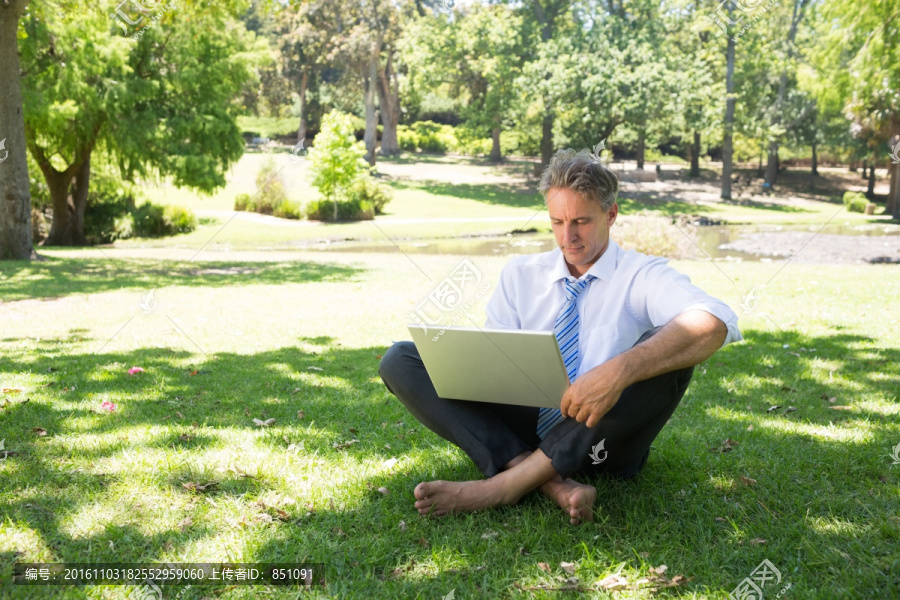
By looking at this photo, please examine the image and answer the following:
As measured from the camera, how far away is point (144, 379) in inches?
191

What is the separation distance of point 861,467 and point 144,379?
4.11 m

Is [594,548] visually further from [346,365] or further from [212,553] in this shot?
[346,365]

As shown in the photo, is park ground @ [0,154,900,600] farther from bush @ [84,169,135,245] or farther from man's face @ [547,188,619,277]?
bush @ [84,169,135,245]

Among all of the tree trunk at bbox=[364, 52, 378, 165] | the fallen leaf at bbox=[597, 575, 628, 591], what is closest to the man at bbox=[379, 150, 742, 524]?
the fallen leaf at bbox=[597, 575, 628, 591]

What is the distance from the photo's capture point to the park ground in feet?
7.73

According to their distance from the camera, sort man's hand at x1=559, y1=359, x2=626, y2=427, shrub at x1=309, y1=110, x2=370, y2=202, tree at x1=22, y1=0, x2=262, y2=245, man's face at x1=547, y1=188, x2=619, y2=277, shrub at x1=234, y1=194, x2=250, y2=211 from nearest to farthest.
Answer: man's hand at x1=559, y1=359, x2=626, y2=427 < man's face at x1=547, y1=188, x2=619, y2=277 < tree at x1=22, y1=0, x2=262, y2=245 < shrub at x1=309, y1=110, x2=370, y2=202 < shrub at x1=234, y1=194, x2=250, y2=211

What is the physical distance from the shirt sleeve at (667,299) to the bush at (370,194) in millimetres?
20787

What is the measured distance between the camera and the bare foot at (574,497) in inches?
101

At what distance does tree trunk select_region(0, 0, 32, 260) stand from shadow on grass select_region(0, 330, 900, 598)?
332 inches

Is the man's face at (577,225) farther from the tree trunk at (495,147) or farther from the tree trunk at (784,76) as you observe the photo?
the tree trunk at (495,147)

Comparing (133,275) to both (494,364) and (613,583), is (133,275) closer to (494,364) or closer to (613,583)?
(494,364)

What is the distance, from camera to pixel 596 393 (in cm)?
236

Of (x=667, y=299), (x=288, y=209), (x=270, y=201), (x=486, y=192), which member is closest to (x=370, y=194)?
(x=288, y=209)

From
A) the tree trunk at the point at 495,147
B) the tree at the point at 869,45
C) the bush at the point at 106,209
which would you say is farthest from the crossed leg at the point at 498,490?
the tree trunk at the point at 495,147
